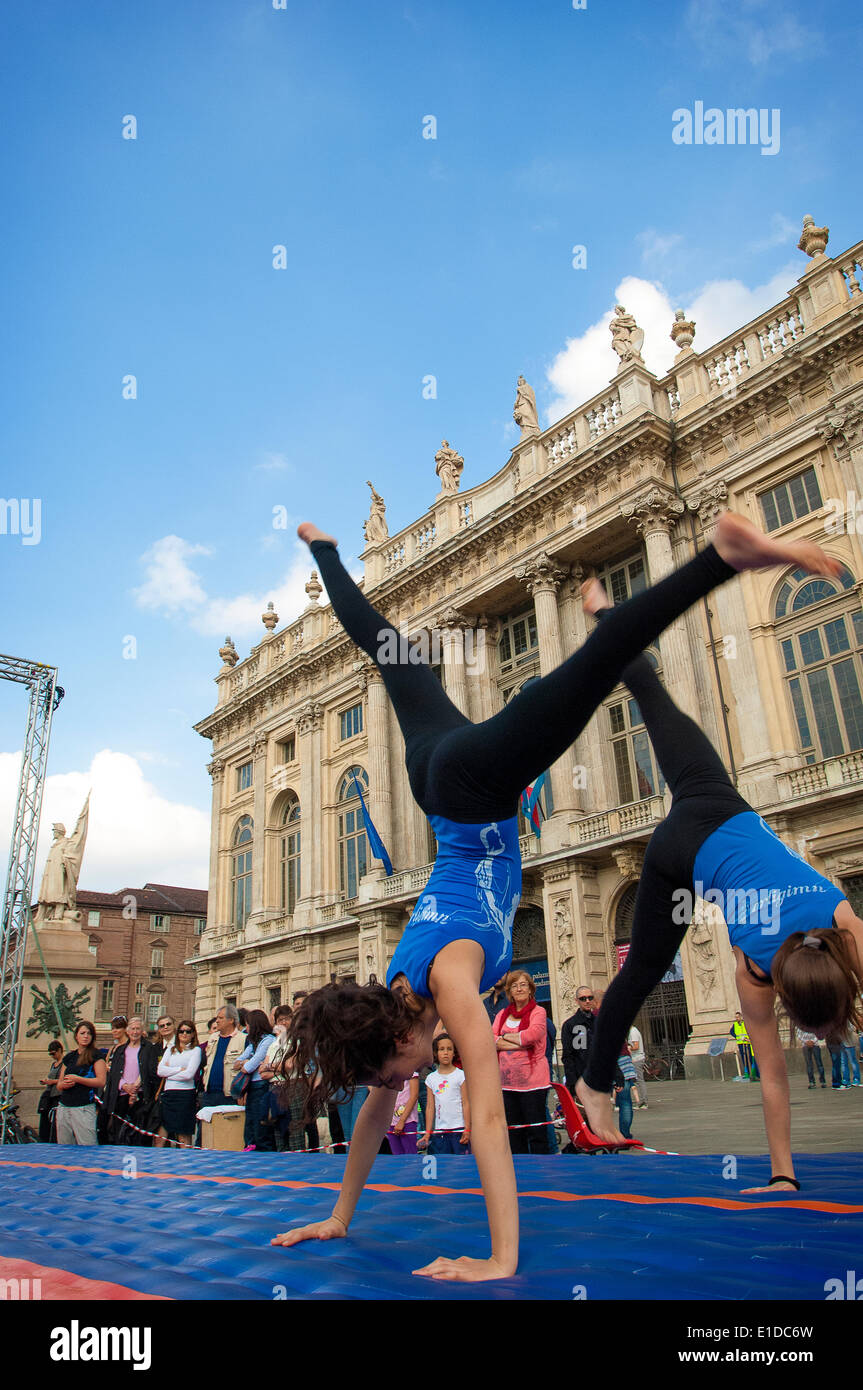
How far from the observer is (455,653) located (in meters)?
24.2

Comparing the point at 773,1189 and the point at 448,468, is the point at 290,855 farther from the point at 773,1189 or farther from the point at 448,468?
the point at 773,1189

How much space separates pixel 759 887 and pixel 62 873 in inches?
815

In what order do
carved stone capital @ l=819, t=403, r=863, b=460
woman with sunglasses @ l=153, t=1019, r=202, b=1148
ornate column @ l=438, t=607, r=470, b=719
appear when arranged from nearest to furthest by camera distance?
woman with sunglasses @ l=153, t=1019, r=202, b=1148, carved stone capital @ l=819, t=403, r=863, b=460, ornate column @ l=438, t=607, r=470, b=719

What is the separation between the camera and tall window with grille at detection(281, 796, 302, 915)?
99.5ft

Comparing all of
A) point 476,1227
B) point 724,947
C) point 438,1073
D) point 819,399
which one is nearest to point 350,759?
point 724,947

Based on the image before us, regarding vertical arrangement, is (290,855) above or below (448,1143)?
above

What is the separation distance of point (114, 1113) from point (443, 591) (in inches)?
674

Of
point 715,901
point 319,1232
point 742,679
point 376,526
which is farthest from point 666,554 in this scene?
point 319,1232

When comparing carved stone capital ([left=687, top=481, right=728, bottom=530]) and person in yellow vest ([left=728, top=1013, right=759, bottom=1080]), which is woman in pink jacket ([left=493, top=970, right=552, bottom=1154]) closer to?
person in yellow vest ([left=728, top=1013, right=759, bottom=1080])

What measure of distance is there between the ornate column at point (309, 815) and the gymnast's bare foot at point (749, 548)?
26.5m

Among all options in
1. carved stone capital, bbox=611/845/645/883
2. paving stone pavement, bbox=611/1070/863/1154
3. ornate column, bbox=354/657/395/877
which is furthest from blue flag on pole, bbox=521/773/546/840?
paving stone pavement, bbox=611/1070/863/1154

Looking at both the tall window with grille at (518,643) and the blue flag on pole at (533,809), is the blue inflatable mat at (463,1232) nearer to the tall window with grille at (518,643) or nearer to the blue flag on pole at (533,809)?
the blue flag on pole at (533,809)

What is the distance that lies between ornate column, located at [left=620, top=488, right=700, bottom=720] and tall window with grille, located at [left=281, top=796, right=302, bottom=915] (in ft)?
51.0

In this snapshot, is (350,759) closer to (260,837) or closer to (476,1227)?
(260,837)
